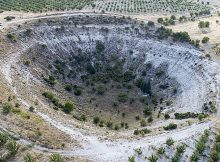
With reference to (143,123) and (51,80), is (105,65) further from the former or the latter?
(143,123)

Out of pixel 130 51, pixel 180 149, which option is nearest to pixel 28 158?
pixel 180 149

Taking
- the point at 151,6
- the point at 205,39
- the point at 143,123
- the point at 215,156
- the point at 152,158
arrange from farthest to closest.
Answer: the point at 151,6
the point at 205,39
the point at 143,123
the point at 215,156
the point at 152,158

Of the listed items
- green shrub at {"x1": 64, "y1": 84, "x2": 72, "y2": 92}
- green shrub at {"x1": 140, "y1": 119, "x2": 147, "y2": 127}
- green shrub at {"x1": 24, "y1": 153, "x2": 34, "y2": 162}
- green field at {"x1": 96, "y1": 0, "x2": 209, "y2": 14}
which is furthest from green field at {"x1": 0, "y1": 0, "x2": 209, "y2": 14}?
green shrub at {"x1": 24, "y1": 153, "x2": 34, "y2": 162}

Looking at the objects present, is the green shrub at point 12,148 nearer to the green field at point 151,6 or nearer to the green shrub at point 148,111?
the green shrub at point 148,111

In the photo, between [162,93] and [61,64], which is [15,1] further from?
[162,93]

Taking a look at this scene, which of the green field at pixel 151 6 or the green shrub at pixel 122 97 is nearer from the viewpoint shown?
the green shrub at pixel 122 97

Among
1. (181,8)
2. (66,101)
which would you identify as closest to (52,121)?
(66,101)

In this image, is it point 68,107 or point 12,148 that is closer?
point 12,148

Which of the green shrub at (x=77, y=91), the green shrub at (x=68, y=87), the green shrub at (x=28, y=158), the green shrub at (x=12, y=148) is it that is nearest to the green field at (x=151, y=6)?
the green shrub at (x=77, y=91)
